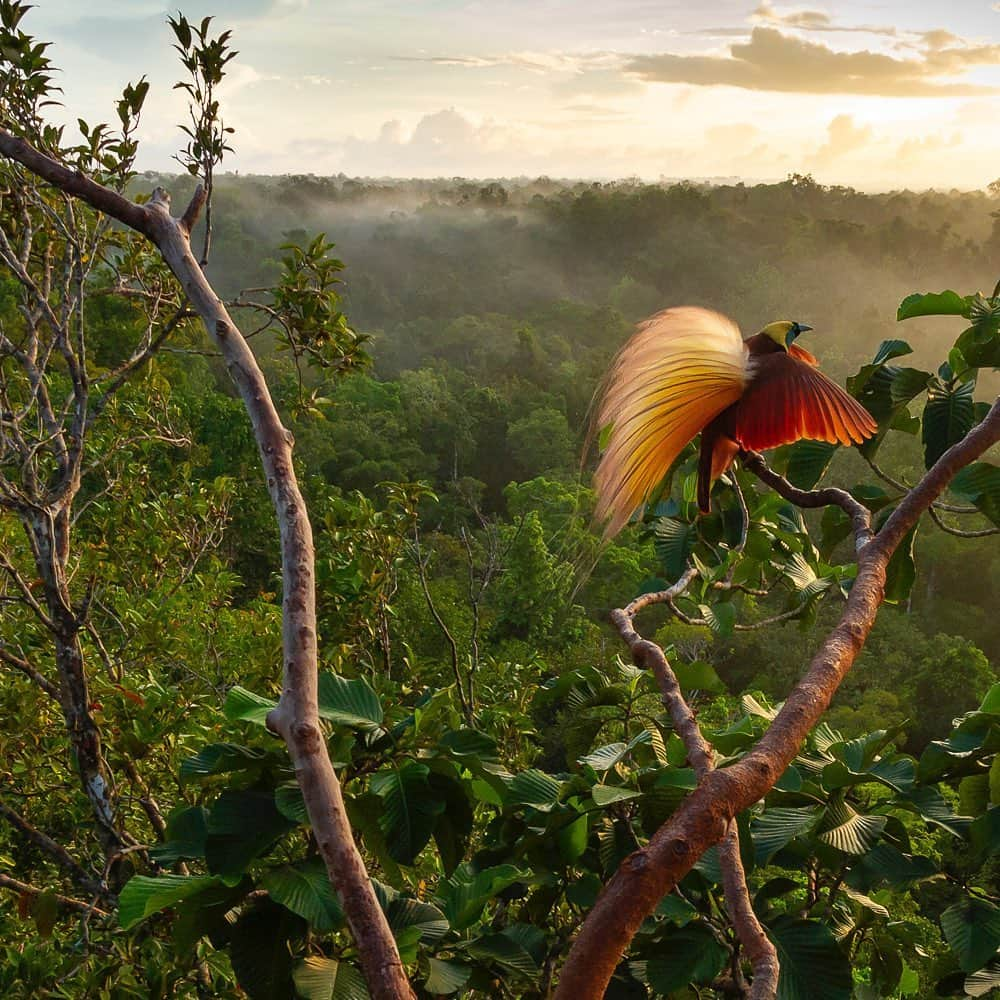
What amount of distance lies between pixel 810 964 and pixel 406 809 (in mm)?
502

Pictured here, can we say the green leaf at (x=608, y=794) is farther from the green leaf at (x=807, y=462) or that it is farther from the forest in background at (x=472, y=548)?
the green leaf at (x=807, y=462)

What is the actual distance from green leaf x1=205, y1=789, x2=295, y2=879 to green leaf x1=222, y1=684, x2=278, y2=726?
0.08 metres

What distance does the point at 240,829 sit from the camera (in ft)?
3.41

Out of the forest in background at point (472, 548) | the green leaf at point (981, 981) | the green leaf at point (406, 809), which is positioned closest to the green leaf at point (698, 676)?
the forest in background at point (472, 548)

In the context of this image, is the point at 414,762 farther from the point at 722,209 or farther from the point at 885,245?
the point at 722,209

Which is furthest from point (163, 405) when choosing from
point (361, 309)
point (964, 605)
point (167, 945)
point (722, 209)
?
point (722, 209)

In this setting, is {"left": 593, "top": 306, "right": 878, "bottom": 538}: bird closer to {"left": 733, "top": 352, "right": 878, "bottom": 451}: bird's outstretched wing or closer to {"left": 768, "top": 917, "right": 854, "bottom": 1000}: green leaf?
{"left": 733, "top": 352, "right": 878, "bottom": 451}: bird's outstretched wing

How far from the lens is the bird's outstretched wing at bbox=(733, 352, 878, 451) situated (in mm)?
1233

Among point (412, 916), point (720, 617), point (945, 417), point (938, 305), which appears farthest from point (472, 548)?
point (412, 916)

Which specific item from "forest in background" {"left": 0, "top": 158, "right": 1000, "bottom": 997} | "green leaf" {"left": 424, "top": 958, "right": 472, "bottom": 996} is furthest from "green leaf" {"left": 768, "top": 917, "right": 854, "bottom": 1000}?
"green leaf" {"left": 424, "top": 958, "right": 472, "bottom": 996}

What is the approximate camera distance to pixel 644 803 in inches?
46.0

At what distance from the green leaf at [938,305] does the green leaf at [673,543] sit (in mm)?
527

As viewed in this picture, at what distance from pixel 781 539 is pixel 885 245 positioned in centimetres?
4435

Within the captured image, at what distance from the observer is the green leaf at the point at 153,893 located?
0.98m
